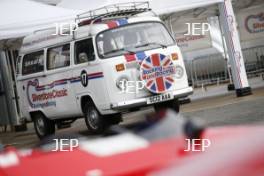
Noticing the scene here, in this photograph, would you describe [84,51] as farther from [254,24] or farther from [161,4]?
[254,24]

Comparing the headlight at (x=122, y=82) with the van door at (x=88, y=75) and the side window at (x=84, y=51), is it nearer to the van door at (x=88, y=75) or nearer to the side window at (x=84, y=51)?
the van door at (x=88, y=75)

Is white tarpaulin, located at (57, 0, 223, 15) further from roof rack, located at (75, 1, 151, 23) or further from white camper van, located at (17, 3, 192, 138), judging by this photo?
white camper van, located at (17, 3, 192, 138)

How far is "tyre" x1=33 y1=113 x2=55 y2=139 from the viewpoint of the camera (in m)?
13.4

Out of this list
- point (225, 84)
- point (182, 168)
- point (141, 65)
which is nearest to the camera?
point (182, 168)

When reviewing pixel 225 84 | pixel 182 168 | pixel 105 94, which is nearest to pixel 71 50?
pixel 105 94

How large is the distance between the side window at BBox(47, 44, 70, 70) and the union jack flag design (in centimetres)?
184

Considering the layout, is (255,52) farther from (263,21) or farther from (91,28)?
(91,28)

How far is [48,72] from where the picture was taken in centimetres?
1302

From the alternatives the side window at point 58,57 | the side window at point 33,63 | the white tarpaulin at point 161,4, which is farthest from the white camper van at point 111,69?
the white tarpaulin at point 161,4

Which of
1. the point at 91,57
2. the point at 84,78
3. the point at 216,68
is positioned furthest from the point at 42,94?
the point at 216,68

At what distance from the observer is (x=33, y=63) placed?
1362 cm

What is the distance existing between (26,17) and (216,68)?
7740mm

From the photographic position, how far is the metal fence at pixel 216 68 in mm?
19578

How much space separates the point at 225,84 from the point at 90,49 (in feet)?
29.0
